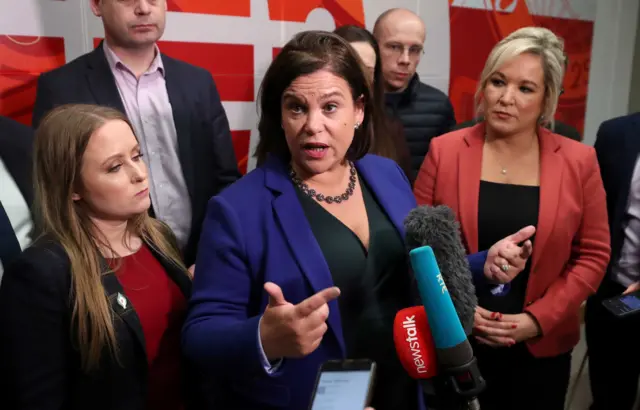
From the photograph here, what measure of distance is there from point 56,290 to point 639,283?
1.91 meters

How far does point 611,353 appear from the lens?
2.33 m

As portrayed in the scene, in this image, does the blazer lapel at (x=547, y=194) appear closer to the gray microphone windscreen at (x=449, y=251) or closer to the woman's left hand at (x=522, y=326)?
the woman's left hand at (x=522, y=326)

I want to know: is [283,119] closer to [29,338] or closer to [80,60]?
[29,338]

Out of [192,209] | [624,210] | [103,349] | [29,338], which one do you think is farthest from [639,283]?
[29,338]

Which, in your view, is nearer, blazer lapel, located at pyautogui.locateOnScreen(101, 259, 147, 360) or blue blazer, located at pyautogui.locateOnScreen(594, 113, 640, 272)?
blazer lapel, located at pyautogui.locateOnScreen(101, 259, 147, 360)

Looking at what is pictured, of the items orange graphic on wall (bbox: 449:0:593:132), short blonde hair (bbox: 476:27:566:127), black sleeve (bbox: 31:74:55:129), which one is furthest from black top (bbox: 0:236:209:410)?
orange graphic on wall (bbox: 449:0:593:132)

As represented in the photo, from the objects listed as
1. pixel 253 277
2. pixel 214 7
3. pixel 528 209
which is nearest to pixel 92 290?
pixel 253 277

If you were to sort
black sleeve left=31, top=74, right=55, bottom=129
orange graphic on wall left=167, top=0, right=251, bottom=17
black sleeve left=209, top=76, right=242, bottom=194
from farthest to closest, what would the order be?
orange graphic on wall left=167, top=0, right=251, bottom=17
black sleeve left=209, top=76, right=242, bottom=194
black sleeve left=31, top=74, right=55, bottom=129

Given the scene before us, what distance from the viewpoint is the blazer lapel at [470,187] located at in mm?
1774

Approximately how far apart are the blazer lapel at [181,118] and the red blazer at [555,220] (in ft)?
2.60

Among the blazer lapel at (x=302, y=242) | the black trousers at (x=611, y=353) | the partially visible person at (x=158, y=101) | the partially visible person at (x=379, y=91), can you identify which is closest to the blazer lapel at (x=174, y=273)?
the blazer lapel at (x=302, y=242)

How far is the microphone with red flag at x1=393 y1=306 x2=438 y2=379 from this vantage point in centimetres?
97

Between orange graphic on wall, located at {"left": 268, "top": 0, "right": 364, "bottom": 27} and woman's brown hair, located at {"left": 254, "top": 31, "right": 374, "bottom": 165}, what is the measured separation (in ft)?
4.97

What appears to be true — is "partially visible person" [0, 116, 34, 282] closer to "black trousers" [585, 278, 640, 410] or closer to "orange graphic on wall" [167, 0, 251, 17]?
"orange graphic on wall" [167, 0, 251, 17]
